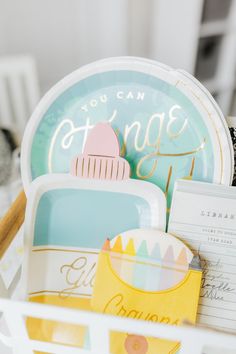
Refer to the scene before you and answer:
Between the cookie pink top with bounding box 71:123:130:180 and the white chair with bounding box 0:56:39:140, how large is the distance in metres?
0.54

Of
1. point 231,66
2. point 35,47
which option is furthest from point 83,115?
point 231,66

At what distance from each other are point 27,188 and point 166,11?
89 cm

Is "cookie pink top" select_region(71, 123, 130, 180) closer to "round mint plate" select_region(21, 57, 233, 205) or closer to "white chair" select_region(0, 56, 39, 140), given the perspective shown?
"round mint plate" select_region(21, 57, 233, 205)

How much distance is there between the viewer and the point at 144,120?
0.40 metres

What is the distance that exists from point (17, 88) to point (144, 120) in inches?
25.5

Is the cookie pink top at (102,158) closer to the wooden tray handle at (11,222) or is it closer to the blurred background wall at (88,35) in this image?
the wooden tray handle at (11,222)

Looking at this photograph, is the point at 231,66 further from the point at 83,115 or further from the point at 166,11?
the point at 83,115

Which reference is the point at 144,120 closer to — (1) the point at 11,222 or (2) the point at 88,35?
(1) the point at 11,222

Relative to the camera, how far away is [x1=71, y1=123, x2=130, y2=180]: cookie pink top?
15.3 inches

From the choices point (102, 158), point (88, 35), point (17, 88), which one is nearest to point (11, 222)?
point (102, 158)

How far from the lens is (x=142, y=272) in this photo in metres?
0.37

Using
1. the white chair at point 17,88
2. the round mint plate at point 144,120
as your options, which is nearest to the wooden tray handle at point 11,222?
the round mint plate at point 144,120

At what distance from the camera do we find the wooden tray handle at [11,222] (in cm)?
42

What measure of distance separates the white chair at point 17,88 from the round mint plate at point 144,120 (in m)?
0.50
